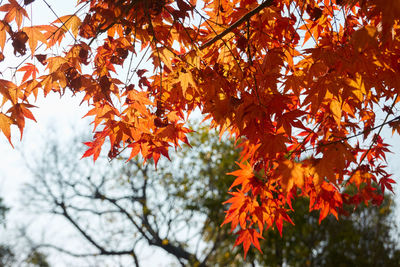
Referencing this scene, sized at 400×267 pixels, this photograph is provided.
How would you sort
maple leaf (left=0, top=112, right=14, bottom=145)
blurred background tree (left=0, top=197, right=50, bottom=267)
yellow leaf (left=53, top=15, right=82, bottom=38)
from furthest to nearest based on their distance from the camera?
blurred background tree (left=0, top=197, right=50, bottom=267) → yellow leaf (left=53, top=15, right=82, bottom=38) → maple leaf (left=0, top=112, right=14, bottom=145)

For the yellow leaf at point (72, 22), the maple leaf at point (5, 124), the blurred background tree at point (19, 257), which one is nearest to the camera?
the maple leaf at point (5, 124)

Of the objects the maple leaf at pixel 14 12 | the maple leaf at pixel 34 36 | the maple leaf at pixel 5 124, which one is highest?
the maple leaf at pixel 14 12

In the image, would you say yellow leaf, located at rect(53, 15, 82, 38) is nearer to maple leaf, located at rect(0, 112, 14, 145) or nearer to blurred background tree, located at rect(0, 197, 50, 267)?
maple leaf, located at rect(0, 112, 14, 145)

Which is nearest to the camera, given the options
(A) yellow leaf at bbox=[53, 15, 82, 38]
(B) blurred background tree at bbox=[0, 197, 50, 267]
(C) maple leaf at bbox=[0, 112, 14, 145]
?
(C) maple leaf at bbox=[0, 112, 14, 145]

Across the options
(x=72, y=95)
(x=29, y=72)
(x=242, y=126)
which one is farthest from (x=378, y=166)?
(x=29, y=72)

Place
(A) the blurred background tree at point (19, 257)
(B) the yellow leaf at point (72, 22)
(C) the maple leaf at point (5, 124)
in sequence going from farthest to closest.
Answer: (A) the blurred background tree at point (19, 257)
(B) the yellow leaf at point (72, 22)
(C) the maple leaf at point (5, 124)

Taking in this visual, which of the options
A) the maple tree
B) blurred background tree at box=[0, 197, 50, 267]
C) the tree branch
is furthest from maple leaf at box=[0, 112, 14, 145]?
blurred background tree at box=[0, 197, 50, 267]

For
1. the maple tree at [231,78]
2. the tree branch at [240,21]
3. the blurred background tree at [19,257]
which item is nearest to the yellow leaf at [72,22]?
the maple tree at [231,78]

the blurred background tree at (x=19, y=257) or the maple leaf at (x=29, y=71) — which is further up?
the blurred background tree at (x=19, y=257)

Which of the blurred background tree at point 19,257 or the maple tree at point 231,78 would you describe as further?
the blurred background tree at point 19,257

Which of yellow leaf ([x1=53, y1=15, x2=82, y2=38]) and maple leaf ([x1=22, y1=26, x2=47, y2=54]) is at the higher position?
yellow leaf ([x1=53, y1=15, x2=82, y2=38])

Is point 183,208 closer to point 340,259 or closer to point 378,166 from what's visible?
point 340,259

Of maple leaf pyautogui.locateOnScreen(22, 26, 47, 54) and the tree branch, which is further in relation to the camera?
the tree branch

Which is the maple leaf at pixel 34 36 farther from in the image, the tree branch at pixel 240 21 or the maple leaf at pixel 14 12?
the tree branch at pixel 240 21
